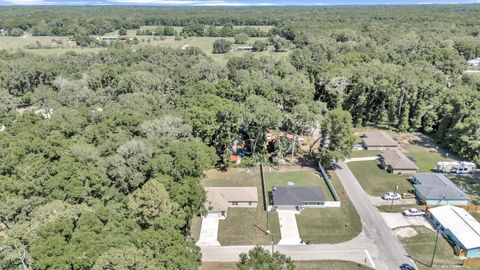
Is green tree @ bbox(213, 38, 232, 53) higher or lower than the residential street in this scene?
higher

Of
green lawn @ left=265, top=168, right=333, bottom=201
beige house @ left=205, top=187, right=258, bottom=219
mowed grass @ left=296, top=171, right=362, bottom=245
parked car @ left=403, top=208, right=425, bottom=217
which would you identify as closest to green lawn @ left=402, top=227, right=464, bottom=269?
parked car @ left=403, top=208, right=425, bottom=217

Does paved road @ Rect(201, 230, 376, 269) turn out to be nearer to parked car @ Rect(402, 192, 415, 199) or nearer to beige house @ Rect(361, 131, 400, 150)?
parked car @ Rect(402, 192, 415, 199)

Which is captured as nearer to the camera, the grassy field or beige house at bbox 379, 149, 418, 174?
the grassy field

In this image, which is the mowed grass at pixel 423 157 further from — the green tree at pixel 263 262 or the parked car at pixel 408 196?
the green tree at pixel 263 262

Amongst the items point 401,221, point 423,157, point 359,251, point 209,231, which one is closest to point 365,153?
point 423,157

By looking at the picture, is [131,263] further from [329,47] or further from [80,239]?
[329,47]

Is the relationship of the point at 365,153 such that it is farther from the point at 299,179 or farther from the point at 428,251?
the point at 428,251
